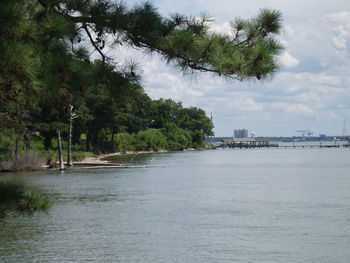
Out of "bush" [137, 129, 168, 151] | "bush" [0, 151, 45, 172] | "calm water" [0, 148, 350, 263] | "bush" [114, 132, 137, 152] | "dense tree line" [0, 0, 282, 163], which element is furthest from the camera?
"bush" [137, 129, 168, 151]

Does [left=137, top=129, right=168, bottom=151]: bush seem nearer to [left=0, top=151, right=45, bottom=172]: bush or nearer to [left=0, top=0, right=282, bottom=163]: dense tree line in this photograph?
[left=0, top=151, right=45, bottom=172]: bush

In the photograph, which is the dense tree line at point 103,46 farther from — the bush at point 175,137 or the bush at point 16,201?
the bush at point 175,137

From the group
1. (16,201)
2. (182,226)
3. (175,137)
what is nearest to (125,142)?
(175,137)

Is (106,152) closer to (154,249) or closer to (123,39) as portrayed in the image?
Result: (154,249)

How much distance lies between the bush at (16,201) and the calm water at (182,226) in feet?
32.4

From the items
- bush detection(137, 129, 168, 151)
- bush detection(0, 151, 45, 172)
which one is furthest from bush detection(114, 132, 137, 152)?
bush detection(0, 151, 45, 172)

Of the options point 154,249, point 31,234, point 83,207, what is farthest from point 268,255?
point 83,207

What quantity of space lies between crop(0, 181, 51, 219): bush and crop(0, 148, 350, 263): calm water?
986 cm

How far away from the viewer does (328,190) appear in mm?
43156

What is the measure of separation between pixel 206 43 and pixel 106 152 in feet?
328

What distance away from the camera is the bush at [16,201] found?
31.0 ft

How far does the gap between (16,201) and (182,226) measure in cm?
1713

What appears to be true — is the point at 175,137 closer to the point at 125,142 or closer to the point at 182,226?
the point at 125,142

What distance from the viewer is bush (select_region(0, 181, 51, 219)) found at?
945 centimetres
